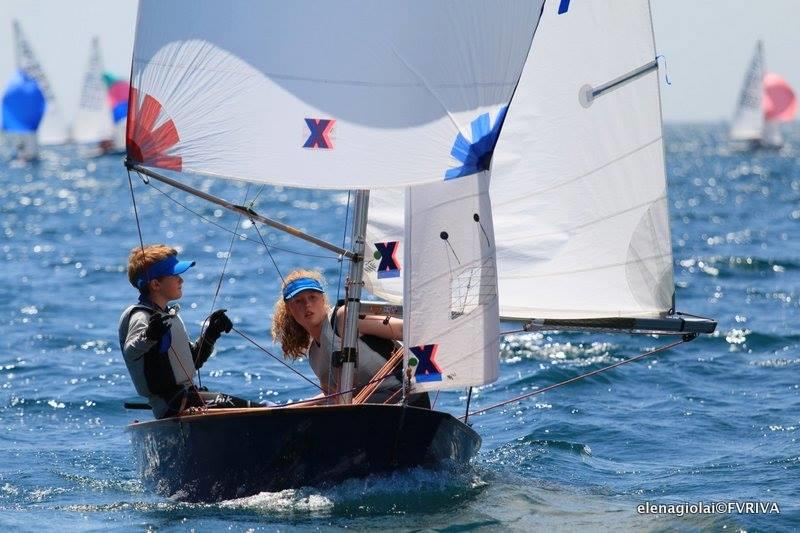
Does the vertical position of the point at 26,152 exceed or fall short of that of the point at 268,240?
it exceeds it

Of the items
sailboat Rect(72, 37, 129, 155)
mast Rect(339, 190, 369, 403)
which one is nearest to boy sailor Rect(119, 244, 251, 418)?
mast Rect(339, 190, 369, 403)

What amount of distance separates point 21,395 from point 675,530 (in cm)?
493

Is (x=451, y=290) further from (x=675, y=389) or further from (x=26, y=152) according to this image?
(x=26, y=152)

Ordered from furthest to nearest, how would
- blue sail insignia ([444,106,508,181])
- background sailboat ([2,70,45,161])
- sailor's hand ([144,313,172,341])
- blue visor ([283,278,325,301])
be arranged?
background sailboat ([2,70,45,161])
blue visor ([283,278,325,301])
sailor's hand ([144,313,172,341])
blue sail insignia ([444,106,508,181])

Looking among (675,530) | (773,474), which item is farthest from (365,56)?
(773,474)

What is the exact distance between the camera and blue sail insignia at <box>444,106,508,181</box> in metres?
5.36

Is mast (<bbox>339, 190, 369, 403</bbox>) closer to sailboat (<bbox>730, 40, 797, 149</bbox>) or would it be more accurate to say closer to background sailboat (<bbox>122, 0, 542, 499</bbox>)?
background sailboat (<bbox>122, 0, 542, 499</bbox>)

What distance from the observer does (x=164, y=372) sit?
575cm

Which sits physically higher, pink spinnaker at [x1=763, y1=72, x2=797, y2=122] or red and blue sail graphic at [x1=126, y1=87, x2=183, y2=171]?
pink spinnaker at [x1=763, y1=72, x2=797, y2=122]

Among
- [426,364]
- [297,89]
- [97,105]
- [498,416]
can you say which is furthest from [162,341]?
[97,105]

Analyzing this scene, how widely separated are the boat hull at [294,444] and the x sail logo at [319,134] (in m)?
1.08

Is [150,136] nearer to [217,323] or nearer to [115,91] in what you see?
[217,323]

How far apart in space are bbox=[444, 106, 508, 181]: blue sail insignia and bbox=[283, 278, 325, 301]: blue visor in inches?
34.3

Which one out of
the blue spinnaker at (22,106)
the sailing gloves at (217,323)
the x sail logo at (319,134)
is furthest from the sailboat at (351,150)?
the blue spinnaker at (22,106)
